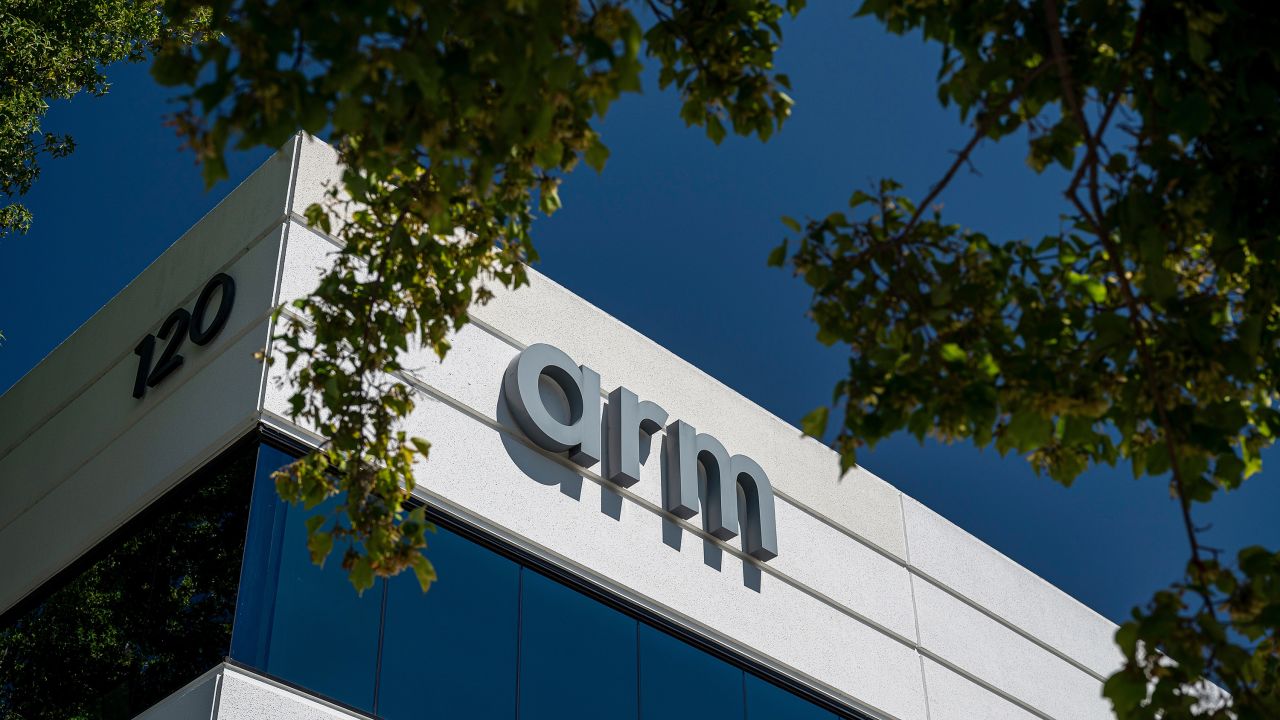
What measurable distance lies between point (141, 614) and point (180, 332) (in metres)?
2.57

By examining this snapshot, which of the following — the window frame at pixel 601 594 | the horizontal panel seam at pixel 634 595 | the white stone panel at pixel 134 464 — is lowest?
the window frame at pixel 601 594

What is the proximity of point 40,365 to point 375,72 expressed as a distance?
10.8m

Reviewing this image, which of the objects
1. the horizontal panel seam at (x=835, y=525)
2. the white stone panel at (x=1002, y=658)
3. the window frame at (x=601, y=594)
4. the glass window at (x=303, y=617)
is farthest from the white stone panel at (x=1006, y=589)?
the glass window at (x=303, y=617)

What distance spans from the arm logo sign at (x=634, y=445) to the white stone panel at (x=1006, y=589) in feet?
9.54

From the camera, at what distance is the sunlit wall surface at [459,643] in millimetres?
9133

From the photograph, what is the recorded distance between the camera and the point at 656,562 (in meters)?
12.2

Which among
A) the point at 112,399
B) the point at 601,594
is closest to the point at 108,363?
the point at 112,399

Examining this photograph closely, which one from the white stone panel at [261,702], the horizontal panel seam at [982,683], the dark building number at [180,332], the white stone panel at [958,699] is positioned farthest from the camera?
the horizontal panel seam at [982,683]

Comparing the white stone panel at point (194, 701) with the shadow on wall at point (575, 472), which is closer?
A: the white stone panel at point (194, 701)

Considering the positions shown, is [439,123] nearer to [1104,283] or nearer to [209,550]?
[1104,283]

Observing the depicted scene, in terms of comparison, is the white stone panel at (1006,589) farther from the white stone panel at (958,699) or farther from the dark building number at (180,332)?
the dark building number at (180,332)

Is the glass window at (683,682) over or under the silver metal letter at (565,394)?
under

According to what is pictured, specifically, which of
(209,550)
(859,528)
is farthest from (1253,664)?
(859,528)

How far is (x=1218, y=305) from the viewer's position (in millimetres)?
4457
